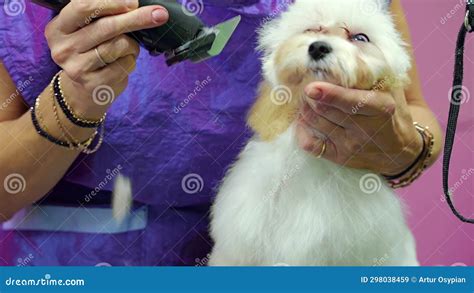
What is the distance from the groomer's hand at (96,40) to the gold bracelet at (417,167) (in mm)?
466

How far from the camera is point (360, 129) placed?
0.82 m

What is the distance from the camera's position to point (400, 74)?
84 cm

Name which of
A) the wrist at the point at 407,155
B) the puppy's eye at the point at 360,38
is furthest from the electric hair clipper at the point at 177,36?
the wrist at the point at 407,155

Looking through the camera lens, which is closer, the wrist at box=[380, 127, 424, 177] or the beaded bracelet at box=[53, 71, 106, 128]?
the beaded bracelet at box=[53, 71, 106, 128]

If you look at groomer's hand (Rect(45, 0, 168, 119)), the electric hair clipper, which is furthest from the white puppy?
groomer's hand (Rect(45, 0, 168, 119))

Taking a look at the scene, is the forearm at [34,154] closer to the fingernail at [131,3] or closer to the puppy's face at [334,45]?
the fingernail at [131,3]

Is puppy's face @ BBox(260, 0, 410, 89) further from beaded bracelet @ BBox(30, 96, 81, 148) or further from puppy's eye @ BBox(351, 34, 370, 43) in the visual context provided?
beaded bracelet @ BBox(30, 96, 81, 148)

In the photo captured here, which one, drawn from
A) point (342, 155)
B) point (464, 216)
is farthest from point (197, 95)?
point (464, 216)

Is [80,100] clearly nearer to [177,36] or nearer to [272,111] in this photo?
[177,36]

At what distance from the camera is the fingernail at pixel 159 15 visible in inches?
27.3

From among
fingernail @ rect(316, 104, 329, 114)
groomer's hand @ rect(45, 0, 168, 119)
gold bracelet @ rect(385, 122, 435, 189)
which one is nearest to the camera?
groomer's hand @ rect(45, 0, 168, 119)

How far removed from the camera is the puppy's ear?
0.88m

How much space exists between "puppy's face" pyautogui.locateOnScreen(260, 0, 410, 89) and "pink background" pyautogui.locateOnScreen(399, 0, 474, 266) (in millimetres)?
125

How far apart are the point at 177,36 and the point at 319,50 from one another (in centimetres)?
20
